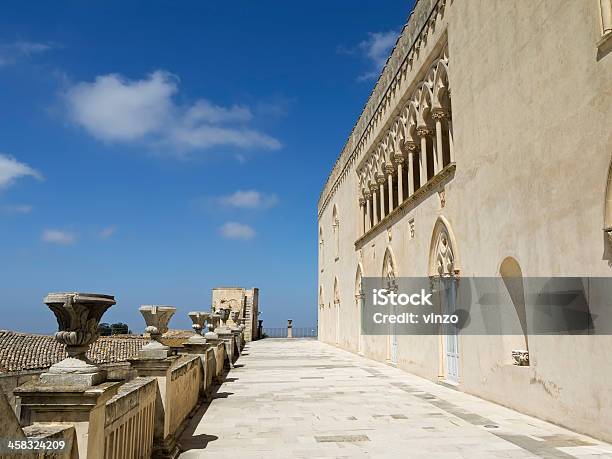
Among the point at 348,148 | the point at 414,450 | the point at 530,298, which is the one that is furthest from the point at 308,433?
the point at 348,148

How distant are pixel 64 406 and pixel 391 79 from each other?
15.6 m

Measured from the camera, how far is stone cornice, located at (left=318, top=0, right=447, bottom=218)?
13.5 meters

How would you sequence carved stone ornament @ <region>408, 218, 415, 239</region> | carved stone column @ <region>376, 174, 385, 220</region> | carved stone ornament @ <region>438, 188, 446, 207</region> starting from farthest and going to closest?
carved stone column @ <region>376, 174, 385, 220</region> → carved stone ornament @ <region>408, 218, 415, 239</region> → carved stone ornament @ <region>438, 188, 446, 207</region>

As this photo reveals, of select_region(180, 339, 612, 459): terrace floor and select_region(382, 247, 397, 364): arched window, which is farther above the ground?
select_region(382, 247, 397, 364): arched window

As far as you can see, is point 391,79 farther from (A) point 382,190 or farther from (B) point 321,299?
(B) point 321,299

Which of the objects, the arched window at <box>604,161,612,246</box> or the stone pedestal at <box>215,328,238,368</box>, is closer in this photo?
the arched window at <box>604,161,612,246</box>

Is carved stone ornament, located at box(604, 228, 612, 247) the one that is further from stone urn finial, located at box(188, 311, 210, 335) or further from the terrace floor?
stone urn finial, located at box(188, 311, 210, 335)

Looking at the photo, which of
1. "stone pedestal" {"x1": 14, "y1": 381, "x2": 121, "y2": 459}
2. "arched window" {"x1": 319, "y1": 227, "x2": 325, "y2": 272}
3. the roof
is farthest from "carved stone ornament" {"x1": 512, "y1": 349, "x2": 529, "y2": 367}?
"arched window" {"x1": 319, "y1": 227, "x2": 325, "y2": 272}

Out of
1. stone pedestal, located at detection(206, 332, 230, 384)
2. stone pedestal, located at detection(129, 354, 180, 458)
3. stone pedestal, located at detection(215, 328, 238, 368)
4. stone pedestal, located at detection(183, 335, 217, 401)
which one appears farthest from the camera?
stone pedestal, located at detection(215, 328, 238, 368)

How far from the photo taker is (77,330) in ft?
12.2

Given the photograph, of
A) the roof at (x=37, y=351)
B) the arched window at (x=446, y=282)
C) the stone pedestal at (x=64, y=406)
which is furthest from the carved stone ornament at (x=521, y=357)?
the roof at (x=37, y=351)

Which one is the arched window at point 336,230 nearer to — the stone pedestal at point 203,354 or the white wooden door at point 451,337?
the white wooden door at point 451,337

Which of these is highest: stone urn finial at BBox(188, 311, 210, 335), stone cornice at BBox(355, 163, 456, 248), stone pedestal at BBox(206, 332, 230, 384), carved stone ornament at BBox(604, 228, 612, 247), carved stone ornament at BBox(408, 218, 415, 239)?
stone cornice at BBox(355, 163, 456, 248)

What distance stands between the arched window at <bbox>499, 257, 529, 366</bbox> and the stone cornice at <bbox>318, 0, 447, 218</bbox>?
262 inches
